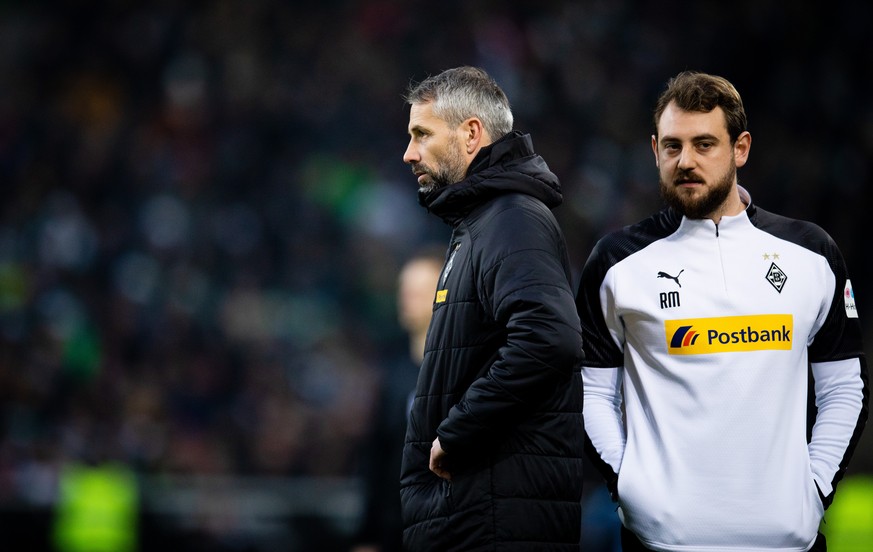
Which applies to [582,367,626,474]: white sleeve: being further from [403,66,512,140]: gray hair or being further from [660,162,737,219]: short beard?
[403,66,512,140]: gray hair

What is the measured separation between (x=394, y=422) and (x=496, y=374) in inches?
54.9

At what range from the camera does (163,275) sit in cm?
1012

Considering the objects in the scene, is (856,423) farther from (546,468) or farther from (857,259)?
(857,259)

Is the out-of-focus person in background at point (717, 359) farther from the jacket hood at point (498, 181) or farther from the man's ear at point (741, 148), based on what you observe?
the jacket hood at point (498, 181)

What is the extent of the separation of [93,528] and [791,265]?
5.44 meters

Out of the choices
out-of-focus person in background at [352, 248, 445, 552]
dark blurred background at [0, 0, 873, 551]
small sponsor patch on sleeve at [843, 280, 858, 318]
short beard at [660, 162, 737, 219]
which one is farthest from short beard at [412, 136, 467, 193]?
dark blurred background at [0, 0, 873, 551]

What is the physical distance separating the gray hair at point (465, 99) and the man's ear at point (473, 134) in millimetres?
12

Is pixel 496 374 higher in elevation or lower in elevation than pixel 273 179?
lower

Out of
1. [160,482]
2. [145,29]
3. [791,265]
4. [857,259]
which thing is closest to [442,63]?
[145,29]

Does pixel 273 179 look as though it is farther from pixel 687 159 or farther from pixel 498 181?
pixel 687 159

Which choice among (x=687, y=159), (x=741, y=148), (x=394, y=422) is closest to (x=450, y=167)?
(x=687, y=159)

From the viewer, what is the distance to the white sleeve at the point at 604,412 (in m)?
2.96

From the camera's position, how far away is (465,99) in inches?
122

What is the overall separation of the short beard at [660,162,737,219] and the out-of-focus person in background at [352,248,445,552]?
1248 millimetres
